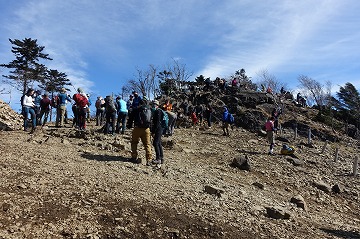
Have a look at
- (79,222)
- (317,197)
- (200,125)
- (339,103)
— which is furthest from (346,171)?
(339,103)

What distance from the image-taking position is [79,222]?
4.97 metres

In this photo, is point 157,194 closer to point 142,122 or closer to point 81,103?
point 142,122

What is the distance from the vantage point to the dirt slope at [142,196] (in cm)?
505

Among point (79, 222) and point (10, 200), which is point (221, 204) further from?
point (10, 200)

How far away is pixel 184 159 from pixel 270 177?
339 centimetres

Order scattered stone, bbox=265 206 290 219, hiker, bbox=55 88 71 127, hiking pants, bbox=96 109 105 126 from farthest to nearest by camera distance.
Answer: hiking pants, bbox=96 109 105 126 < hiker, bbox=55 88 71 127 < scattered stone, bbox=265 206 290 219

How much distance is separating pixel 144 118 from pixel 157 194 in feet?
8.26

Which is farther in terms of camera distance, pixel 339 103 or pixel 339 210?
pixel 339 103

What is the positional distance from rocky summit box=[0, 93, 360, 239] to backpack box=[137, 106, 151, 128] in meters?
1.20

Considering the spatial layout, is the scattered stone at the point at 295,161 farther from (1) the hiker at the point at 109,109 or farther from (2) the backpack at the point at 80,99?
(2) the backpack at the point at 80,99

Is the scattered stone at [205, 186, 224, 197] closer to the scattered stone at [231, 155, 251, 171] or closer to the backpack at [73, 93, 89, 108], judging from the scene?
the scattered stone at [231, 155, 251, 171]

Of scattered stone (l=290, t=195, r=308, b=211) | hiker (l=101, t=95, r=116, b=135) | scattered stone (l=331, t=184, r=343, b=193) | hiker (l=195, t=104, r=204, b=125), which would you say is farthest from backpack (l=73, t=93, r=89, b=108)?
hiker (l=195, t=104, r=204, b=125)

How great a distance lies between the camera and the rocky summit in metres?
5.09

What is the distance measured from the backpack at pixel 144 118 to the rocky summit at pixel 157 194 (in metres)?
1.20
